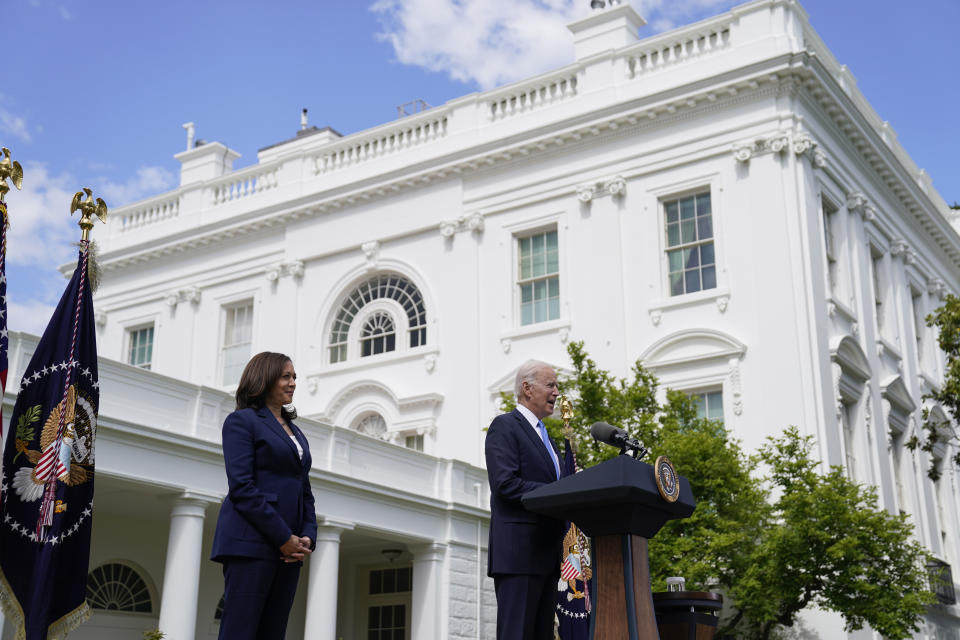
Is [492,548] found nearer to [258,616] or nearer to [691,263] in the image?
[258,616]

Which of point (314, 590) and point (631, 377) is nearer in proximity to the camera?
point (314, 590)

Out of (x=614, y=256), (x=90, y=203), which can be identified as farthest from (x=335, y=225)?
(x=90, y=203)

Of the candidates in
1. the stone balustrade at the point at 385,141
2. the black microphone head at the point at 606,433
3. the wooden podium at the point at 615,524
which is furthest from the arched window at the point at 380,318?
the wooden podium at the point at 615,524

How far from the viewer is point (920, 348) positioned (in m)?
27.4

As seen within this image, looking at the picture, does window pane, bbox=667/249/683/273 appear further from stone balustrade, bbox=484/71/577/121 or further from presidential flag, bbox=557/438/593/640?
presidential flag, bbox=557/438/593/640

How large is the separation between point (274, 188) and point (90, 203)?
20.1 metres

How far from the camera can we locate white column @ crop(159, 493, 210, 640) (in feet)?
49.2

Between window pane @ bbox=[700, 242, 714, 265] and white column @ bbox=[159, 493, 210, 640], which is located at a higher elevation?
window pane @ bbox=[700, 242, 714, 265]

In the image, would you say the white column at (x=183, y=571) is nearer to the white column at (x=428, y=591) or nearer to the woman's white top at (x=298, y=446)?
the white column at (x=428, y=591)

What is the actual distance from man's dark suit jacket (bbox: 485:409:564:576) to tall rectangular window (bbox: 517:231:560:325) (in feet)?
56.8

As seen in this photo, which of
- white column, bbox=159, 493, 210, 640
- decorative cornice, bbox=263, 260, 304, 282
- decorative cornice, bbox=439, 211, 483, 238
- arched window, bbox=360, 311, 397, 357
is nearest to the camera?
white column, bbox=159, 493, 210, 640

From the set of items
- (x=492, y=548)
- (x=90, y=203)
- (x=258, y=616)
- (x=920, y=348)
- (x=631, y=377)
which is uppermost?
(x=920, y=348)

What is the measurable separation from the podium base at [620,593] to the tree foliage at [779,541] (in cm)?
997

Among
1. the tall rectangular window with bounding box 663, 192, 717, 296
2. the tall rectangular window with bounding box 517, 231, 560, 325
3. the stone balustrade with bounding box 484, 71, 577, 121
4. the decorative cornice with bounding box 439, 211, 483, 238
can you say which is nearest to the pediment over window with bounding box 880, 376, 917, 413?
the tall rectangular window with bounding box 663, 192, 717, 296
